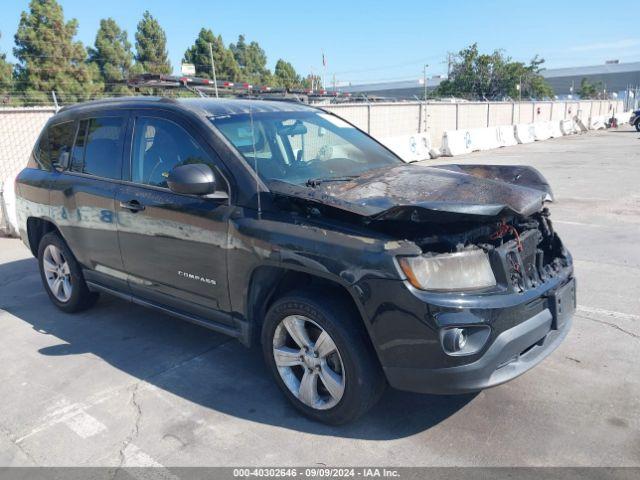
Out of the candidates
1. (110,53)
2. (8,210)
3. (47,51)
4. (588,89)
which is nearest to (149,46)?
(110,53)

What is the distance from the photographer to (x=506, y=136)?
24281mm

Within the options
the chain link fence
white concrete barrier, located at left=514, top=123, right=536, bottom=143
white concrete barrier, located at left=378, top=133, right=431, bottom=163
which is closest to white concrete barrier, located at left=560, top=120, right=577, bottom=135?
white concrete barrier, located at left=514, top=123, right=536, bottom=143

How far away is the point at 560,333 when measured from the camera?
10.9 ft

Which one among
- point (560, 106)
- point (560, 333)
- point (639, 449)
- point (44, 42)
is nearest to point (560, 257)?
point (560, 333)

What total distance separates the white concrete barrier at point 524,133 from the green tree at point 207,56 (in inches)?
984

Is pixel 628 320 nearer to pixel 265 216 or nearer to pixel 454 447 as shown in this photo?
pixel 454 447

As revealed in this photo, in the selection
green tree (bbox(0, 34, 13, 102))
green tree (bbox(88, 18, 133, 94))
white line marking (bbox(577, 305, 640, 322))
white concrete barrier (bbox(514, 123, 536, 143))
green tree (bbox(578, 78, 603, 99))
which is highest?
green tree (bbox(88, 18, 133, 94))

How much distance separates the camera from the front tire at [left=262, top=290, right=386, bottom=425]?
118 inches

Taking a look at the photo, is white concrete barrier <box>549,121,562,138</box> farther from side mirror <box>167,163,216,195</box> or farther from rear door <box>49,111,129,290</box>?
side mirror <box>167,163,216,195</box>

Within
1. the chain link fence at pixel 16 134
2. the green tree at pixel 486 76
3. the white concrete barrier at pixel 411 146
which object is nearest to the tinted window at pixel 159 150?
the chain link fence at pixel 16 134

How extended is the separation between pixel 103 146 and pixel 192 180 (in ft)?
5.31

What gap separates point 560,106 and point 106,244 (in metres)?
36.7

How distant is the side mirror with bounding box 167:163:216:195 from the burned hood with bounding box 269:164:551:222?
1.31ft

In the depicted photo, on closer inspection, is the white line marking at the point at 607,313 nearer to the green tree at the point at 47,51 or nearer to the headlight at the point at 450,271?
the headlight at the point at 450,271
